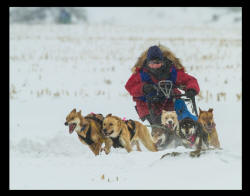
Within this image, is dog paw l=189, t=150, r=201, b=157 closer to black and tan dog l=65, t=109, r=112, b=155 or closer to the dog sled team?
the dog sled team

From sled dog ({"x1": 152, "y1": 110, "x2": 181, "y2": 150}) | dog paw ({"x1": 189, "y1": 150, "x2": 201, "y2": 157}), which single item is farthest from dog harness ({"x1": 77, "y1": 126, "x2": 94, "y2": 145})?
dog paw ({"x1": 189, "y1": 150, "x2": 201, "y2": 157})

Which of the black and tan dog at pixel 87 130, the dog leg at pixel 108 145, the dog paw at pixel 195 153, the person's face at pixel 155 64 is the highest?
the person's face at pixel 155 64

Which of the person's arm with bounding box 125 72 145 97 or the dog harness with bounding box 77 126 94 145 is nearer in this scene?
the dog harness with bounding box 77 126 94 145

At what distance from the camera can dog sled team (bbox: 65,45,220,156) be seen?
445 cm

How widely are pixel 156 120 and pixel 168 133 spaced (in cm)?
51

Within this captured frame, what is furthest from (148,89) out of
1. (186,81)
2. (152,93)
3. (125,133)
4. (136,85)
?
(125,133)

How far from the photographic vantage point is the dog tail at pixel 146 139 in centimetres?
476

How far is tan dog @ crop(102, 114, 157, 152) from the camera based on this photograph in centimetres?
444

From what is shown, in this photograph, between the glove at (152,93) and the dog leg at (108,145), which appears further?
the glove at (152,93)

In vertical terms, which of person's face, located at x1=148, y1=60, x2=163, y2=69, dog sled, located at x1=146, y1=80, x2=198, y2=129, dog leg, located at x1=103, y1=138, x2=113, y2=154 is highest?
person's face, located at x1=148, y1=60, x2=163, y2=69

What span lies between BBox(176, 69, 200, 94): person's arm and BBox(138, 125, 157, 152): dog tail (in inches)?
30.4

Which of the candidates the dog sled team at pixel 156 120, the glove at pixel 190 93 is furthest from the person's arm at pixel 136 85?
the glove at pixel 190 93

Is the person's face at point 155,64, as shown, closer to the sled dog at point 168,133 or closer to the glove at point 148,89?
the glove at point 148,89

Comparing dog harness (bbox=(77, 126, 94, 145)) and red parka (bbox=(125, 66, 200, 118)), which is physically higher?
red parka (bbox=(125, 66, 200, 118))
